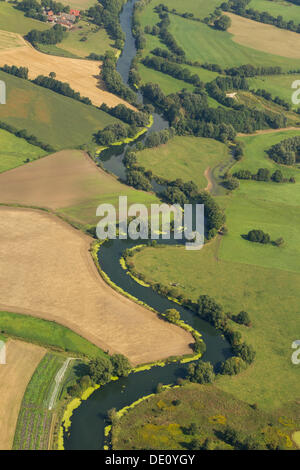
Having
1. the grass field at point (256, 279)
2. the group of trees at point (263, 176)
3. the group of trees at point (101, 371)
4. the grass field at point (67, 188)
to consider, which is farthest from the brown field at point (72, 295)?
the group of trees at point (263, 176)

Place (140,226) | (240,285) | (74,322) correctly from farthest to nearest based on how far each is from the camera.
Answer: (140,226), (240,285), (74,322)

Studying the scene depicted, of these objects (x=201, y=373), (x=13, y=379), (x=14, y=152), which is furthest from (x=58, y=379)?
(x=14, y=152)

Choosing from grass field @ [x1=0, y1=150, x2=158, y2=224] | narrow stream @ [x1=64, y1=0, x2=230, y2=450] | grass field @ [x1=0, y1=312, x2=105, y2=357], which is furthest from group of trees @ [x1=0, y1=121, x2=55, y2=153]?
grass field @ [x1=0, y1=312, x2=105, y2=357]

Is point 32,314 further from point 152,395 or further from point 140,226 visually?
point 140,226

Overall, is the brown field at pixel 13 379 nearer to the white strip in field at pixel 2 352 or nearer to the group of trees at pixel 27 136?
the white strip in field at pixel 2 352

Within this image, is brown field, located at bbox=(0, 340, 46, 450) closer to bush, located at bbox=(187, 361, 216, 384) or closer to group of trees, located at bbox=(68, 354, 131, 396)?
group of trees, located at bbox=(68, 354, 131, 396)

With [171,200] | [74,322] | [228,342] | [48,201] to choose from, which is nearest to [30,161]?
[48,201]

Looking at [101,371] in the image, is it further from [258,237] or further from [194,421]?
[258,237]
